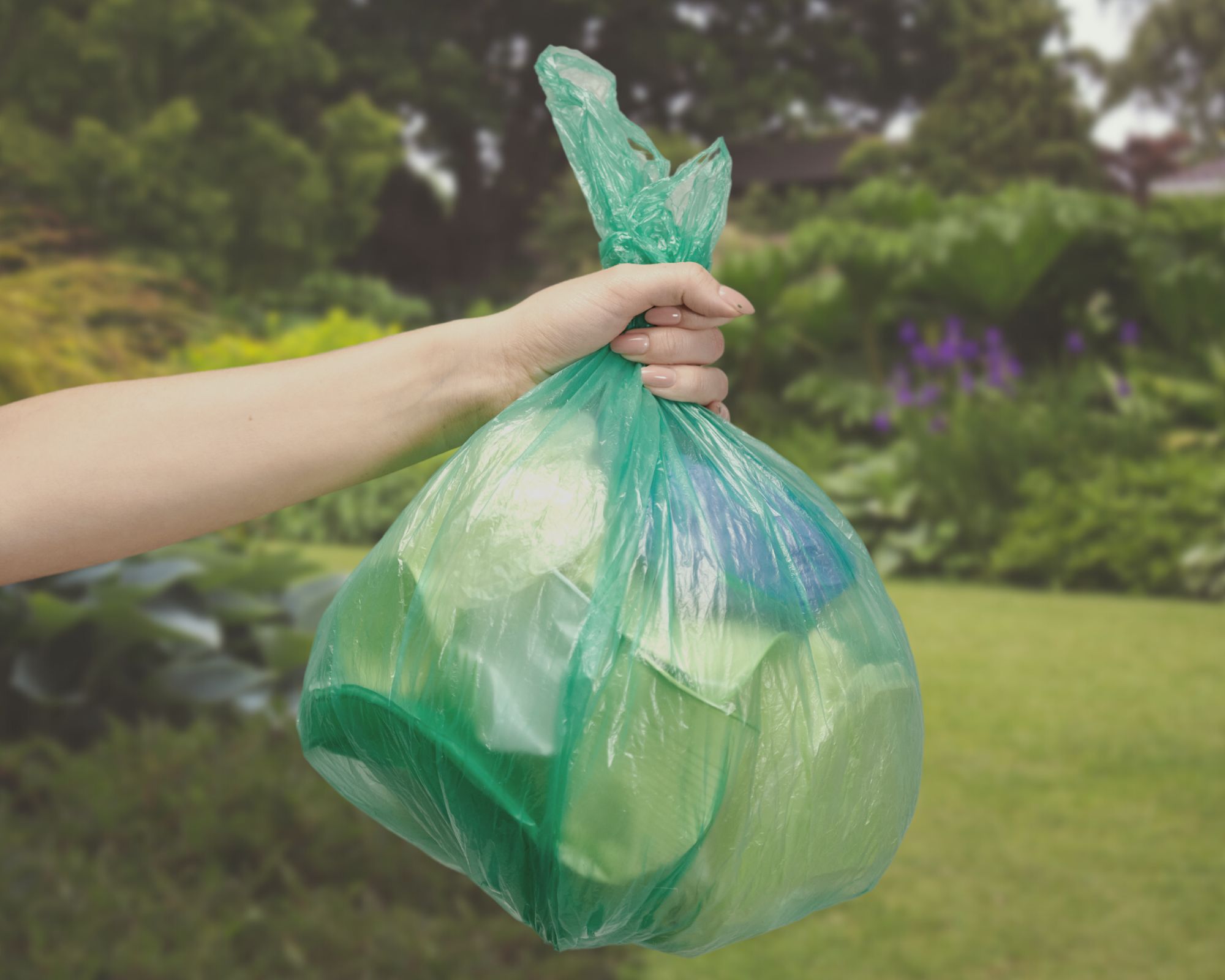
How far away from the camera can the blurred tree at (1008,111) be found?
18281 millimetres

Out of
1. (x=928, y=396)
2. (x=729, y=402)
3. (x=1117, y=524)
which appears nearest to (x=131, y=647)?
(x=1117, y=524)

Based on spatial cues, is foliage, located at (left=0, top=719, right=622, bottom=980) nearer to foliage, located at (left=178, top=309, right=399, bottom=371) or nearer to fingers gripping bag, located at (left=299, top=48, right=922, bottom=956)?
fingers gripping bag, located at (left=299, top=48, right=922, bottom=956)

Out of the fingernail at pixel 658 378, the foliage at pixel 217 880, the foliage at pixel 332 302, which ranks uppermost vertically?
the fingernail at pixel 658 378

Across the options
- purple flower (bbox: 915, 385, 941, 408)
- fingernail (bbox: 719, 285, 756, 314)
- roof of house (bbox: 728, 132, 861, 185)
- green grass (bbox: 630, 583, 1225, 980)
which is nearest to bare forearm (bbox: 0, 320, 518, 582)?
fingernail (bbox: 719, 285, 756, 314)

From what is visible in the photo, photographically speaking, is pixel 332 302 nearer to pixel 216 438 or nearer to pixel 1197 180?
pixel 1197 180

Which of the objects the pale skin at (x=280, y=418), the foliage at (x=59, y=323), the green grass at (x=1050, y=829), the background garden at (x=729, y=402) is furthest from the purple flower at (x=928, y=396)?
the pale skin at (x=280, y=418)

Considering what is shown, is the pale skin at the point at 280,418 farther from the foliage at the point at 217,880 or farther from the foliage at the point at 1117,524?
the foliage at the point at 1117,524

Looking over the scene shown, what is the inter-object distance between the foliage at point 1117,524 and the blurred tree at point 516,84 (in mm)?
11757

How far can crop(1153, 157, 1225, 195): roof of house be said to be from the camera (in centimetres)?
1557

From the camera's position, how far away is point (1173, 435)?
6.71 m

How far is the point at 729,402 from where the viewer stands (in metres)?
8.98

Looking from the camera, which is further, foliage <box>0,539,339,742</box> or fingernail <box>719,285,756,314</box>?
foliage <box>0,539,339,742</box>

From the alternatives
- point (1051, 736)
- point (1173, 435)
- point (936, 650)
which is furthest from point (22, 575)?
point (1173, 435)

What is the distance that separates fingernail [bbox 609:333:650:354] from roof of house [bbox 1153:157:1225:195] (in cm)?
1633
